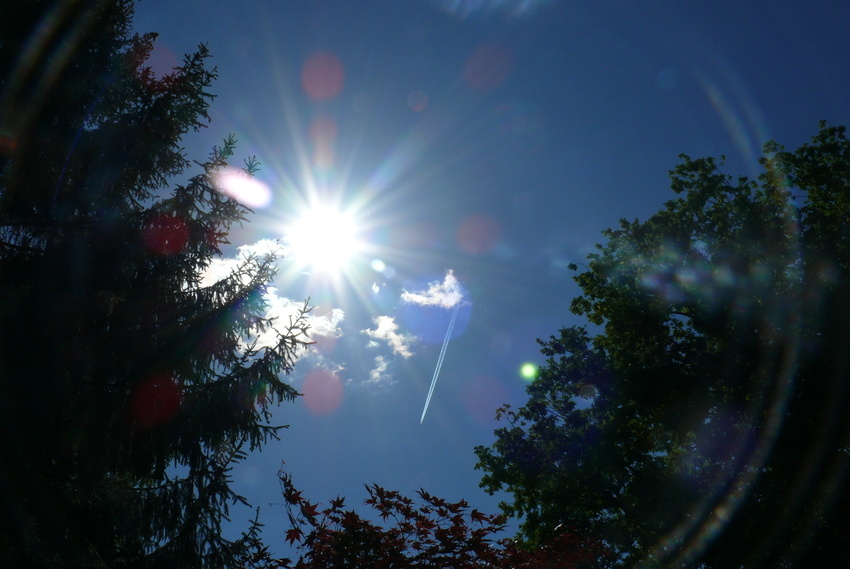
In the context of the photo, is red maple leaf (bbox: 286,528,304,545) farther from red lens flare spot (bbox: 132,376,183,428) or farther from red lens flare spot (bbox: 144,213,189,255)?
red lens flare spot (bbox: 144,213,189,255)

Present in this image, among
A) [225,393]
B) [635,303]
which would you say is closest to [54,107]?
[225,393]

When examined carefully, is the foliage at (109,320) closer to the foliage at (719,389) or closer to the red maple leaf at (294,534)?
the red maple leaf at (294,534)

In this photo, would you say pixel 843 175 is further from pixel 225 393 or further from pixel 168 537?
pixel 168 537

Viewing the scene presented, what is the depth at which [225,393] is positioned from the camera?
864cm

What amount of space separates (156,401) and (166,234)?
306 cm

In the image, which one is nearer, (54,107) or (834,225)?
(54,107)

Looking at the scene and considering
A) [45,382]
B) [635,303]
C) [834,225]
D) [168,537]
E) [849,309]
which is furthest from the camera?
[635,303]

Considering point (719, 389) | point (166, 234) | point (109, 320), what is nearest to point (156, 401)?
point (109, 320)

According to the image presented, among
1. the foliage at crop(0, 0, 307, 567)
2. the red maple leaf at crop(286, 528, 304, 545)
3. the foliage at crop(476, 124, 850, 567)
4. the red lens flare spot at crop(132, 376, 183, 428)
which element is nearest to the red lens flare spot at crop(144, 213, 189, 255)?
the foliage at crop(0, 0, 307, 567)

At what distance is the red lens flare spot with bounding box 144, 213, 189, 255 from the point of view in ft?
31.6

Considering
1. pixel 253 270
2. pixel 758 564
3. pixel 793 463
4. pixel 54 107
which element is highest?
pixel 54 107

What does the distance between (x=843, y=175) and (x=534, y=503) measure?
13386 millimetres

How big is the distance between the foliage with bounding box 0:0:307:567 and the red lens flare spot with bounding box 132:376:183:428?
0.02 m

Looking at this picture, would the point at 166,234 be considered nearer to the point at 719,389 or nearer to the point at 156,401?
the point at 156,401
